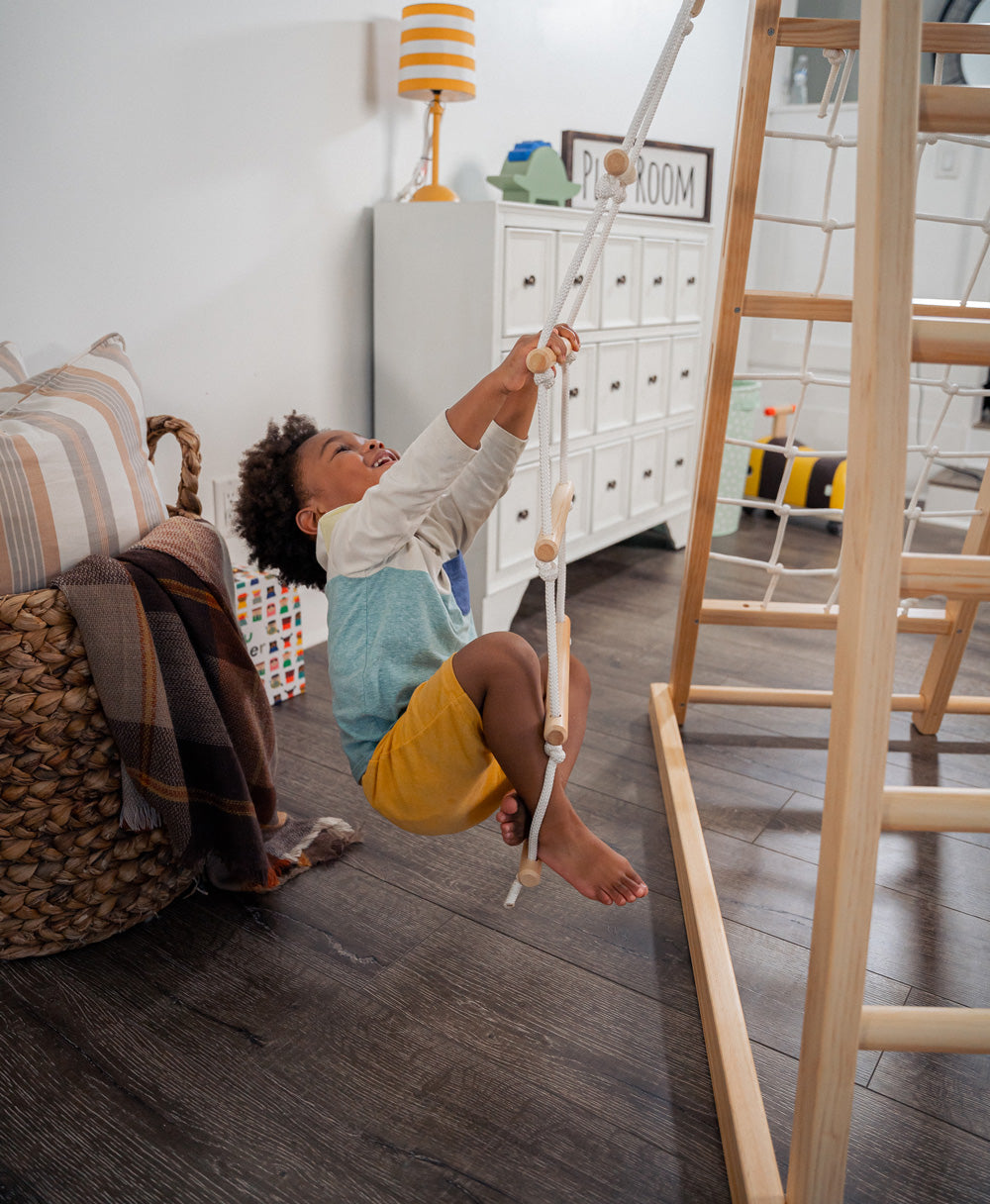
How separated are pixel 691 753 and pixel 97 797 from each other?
3.76 feet

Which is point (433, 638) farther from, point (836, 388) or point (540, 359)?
point (836, 388)

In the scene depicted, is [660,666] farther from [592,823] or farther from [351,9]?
[351,9]

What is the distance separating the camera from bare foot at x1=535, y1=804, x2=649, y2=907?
1.17m

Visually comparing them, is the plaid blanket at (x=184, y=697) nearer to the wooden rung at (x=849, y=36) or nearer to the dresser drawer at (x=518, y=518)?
the dresser drawer at (x=518, y=518)

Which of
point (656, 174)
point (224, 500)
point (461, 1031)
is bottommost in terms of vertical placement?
point (461, 1031)

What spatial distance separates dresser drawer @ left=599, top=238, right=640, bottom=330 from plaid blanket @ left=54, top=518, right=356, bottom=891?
1.45 m

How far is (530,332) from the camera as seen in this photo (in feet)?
7.70

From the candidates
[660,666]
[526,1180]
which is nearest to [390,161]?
[660,666]

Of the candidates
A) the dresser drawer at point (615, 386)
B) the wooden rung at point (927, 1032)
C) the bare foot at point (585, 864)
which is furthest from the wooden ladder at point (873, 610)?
the dresser drawer at point (615, 386)

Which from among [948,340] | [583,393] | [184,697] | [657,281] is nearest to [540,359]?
[948,340]

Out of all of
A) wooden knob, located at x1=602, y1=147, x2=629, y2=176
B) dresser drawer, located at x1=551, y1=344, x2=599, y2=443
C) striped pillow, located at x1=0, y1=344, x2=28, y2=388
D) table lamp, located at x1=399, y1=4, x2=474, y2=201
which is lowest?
dresser drawer, located at x1=551, y1=344, x2=599, y2=443

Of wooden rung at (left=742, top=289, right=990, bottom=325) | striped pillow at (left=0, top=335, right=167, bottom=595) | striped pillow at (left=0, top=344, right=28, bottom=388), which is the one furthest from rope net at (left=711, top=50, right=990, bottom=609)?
striped pillow at (left=0, top=344, right=28, bottom=388)

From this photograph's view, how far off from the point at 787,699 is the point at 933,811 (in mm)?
1240

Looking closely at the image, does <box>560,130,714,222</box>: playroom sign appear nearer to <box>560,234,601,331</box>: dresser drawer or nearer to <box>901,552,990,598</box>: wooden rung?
<box>560,234,601,331</box>: dresser drawer
